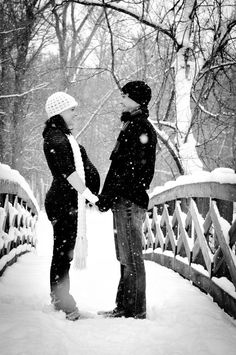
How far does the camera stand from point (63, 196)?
2.94 metres

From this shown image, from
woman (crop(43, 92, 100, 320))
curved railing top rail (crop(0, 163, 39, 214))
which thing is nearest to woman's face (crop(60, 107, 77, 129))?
woman (crop(43, 92, 100, 320))

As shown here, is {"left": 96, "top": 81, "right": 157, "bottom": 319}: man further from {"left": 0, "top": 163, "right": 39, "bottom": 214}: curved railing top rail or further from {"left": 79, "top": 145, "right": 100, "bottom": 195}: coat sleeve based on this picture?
{"left": 0, "top": 163, "right": 39, "bottom": 214}: curved railing top rail

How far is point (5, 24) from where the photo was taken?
10445 millimetres

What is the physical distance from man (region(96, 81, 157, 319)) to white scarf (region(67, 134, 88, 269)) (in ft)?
0.81

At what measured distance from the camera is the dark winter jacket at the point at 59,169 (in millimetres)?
2871

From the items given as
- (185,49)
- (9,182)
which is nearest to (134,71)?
(185,49)

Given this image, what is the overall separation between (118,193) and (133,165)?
9.8 inches

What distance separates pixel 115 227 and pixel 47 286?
128 centimetres

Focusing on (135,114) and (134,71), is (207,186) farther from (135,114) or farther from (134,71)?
(134,71)

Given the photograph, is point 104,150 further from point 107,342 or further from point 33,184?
point 107,342

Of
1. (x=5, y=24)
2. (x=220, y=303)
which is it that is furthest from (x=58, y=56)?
(x=220, y=303)

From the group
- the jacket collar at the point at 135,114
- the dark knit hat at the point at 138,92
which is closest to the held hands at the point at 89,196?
the jacket collar at the point at 135,114

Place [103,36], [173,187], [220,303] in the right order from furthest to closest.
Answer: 1. [103,36]
2. [173,187]
3. [220,303]

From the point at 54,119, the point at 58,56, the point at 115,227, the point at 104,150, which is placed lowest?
the point at 115,227
